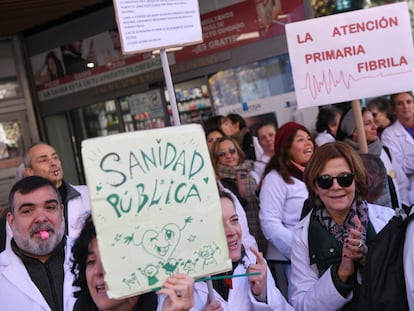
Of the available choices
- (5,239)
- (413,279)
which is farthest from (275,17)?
(413,279)

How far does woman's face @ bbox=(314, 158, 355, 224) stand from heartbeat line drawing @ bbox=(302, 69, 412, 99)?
4.16 feet

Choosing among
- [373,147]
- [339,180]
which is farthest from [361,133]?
[339,180]

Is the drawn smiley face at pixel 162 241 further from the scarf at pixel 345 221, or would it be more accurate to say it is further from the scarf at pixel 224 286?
the scarf at pixel 345 221

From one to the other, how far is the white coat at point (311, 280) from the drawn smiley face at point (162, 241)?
1.05m

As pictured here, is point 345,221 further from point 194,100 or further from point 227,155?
point 194,100

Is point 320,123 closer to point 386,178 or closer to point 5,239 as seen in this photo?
point 386,178

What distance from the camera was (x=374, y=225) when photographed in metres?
3.26

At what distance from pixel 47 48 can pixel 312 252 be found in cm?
875

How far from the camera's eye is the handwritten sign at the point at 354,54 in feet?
14.8

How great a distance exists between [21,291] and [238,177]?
2561mm

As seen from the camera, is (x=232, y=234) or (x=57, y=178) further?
(x=57, y=178)

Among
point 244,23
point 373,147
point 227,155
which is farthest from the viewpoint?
point 244,23

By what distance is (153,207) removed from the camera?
7.68 ft

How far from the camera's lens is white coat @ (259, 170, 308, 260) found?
449 centimetres
